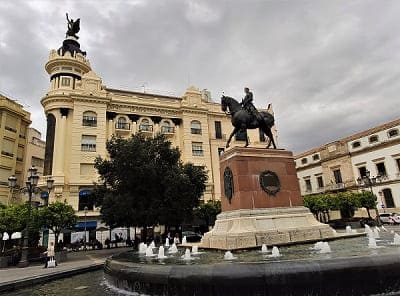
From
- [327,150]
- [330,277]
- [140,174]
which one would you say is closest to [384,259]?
[330,277]

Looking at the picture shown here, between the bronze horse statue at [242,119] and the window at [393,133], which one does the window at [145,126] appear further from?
the window at [393,133]

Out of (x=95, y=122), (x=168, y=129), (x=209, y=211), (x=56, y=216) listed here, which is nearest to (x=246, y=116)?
(x=56, y=216)

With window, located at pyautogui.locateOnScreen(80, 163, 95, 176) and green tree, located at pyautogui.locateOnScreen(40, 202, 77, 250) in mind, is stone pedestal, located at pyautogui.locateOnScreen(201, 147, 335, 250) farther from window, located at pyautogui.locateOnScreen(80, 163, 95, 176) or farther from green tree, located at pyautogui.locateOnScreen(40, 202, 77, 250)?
window, located at pyautogui.locateOnScreen(80, 163, 95, 176)

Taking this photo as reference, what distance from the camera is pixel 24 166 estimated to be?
45.7 m

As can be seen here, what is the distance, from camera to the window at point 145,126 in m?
42.6

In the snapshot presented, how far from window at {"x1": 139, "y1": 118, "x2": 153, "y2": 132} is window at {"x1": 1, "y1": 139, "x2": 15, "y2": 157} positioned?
1913 centimetres

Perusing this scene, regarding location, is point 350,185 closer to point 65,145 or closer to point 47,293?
point 65,145

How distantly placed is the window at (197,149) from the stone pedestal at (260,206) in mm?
30860

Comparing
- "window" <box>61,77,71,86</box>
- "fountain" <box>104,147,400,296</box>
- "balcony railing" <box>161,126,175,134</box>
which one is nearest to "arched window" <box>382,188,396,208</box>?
"balcony railing" <box>161,126,175,134</box>

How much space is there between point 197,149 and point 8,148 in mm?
27215

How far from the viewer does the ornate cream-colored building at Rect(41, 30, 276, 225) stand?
37.1m

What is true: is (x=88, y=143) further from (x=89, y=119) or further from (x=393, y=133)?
(x=393, y=133)

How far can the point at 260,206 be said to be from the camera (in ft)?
38.8

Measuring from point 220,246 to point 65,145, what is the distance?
32.7 metres
